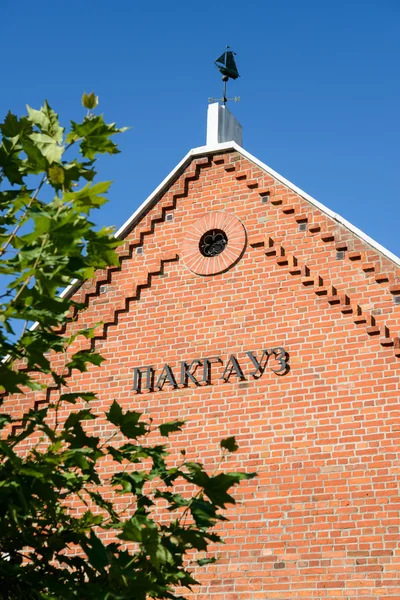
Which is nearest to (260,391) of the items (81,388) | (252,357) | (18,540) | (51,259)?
(252,357)

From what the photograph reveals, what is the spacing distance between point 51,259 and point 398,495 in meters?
6.54

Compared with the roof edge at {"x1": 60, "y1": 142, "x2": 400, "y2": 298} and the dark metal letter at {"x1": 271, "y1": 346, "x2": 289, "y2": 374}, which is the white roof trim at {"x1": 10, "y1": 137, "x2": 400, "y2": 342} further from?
the dark metal letter at {"x1": 271, "y1": 346, "x2": 289, "y2": 374}

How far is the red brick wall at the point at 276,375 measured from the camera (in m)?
10.6

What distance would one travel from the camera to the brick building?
34.9 ft

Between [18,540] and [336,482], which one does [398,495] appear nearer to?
[336,482]

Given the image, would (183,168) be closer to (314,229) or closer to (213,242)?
(213,242)

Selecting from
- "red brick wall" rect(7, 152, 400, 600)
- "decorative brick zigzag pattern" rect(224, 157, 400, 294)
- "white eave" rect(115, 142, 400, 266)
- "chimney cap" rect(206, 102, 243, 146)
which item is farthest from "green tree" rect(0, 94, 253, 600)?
"chimney cap" rect(206, 102, 243, 146)

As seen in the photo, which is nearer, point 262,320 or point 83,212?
point 83,212

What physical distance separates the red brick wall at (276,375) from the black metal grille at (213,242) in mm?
351

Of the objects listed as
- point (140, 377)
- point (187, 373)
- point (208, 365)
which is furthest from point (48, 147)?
point (140, 377)

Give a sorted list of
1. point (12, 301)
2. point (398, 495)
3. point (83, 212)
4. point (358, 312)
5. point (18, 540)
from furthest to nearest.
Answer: point (358, 312) → point (398, 495) → point (18, 540) → point (83, 212) → point (12, 301)

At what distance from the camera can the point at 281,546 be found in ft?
35.6

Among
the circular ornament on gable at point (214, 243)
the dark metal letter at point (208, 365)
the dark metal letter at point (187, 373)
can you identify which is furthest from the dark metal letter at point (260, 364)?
the circular ornament on gable at point (214, 243)

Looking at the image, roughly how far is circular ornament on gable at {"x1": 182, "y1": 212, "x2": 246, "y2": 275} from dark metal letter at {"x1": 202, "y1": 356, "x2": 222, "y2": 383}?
1.33 m
